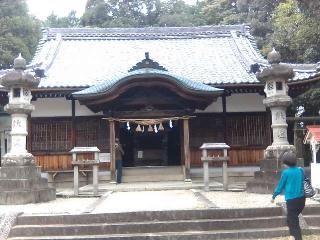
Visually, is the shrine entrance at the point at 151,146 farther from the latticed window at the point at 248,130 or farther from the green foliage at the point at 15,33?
the green foliage at the point at 15,33

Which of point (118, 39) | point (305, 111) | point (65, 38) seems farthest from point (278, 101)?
point (65, 38)

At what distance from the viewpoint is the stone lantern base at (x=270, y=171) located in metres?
11.0

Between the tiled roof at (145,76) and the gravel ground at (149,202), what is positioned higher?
the tiled roof at (145,76)

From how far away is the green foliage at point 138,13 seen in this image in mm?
48834

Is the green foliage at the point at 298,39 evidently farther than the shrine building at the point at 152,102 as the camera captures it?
Yes

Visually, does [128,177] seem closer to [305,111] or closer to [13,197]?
[13,197]

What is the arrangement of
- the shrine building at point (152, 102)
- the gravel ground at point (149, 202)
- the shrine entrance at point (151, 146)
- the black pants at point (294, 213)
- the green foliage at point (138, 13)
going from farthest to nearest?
the green foliage at point (138, 13), the shrine entrance at point (151, 146), the shrine building at point (152, 102), the gravel ground at point (149, 202), the black pants at point (294, 213)

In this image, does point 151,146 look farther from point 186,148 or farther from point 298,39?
point 298,39

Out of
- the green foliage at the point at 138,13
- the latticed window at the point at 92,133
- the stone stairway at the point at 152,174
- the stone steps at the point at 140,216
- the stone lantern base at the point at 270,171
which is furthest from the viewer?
the green foliage at the point at 138,13

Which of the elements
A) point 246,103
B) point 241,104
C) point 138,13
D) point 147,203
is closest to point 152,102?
point 241,104

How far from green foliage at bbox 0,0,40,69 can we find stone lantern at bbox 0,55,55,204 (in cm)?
→ 1959

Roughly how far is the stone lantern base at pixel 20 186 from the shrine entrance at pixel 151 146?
7.29m

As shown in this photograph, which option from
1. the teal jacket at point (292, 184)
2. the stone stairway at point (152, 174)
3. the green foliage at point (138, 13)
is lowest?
the stone stairway at point (152, 174)

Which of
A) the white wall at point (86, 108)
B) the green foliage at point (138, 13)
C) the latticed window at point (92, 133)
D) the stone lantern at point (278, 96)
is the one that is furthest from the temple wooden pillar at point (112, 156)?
the green foliage at point (138, 13)
